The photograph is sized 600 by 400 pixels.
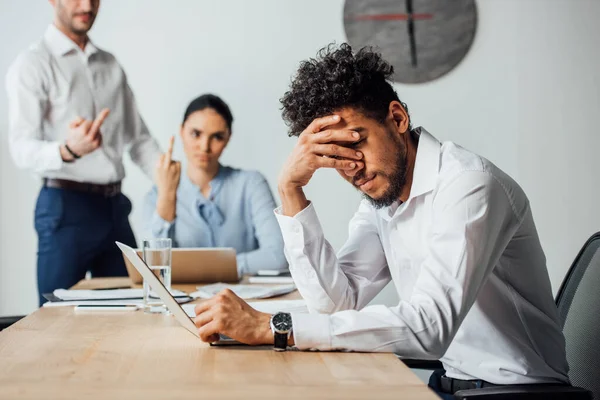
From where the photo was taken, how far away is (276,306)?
1820mm

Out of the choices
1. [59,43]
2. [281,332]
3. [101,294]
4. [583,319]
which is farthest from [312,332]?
[59,43]

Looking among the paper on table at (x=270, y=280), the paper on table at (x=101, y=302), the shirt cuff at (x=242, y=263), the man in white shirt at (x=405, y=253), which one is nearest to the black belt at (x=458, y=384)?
the man in white shirt at (x=405, y=253)

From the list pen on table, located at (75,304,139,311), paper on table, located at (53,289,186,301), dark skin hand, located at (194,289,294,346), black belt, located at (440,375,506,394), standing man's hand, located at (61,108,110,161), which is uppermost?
standing man's hand, located at (61,108,110,161)

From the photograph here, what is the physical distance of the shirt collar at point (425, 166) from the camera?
5.14ft

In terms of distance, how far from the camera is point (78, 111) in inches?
146

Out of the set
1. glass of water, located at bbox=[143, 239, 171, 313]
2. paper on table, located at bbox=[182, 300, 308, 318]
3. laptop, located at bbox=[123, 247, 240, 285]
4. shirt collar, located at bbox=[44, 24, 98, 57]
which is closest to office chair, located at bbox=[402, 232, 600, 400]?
paper on table, located at bbox=[182, 300, 308, 318]

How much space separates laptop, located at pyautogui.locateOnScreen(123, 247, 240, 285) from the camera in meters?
2.40

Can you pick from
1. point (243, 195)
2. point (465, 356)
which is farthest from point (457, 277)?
point (243, 195)

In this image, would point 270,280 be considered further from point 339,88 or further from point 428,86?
point 428,86

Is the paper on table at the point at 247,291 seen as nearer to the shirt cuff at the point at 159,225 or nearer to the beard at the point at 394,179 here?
the beard at the point at 394,179

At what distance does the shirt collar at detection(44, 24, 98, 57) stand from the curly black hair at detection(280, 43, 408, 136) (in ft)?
7.66

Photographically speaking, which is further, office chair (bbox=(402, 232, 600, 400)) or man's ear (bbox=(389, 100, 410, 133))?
man's ear (bbox=(389, 100, 410, 133))

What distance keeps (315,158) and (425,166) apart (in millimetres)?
240

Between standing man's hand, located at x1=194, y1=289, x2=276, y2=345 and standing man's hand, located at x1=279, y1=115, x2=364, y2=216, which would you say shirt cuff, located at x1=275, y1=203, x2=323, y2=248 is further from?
standing man's hand, located at x1=194, y1=289, x2=276, y2=345
